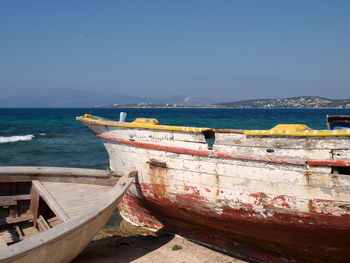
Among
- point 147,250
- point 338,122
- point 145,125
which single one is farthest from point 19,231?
point 338,122

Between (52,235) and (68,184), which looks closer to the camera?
(52,235)

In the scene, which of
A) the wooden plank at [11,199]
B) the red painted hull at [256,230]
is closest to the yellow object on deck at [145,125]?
the red painted hull at [256,230]

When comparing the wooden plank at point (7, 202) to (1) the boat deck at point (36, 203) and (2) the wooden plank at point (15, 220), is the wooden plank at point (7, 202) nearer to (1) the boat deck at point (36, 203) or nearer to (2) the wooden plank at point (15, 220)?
(1) the boat deck at point (36, 203)

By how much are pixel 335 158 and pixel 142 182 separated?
10.3 ft

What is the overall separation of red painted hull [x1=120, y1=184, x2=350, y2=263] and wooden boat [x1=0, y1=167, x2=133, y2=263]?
0.92 m

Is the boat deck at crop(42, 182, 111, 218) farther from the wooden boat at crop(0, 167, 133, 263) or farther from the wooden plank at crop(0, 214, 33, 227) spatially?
the wooden plank at crop(0, 214, 33, 227)

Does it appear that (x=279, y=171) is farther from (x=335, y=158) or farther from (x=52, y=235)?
(x=52, y=235)

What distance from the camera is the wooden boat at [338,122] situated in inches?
259

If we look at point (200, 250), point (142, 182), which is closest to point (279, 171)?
point (200, 250)

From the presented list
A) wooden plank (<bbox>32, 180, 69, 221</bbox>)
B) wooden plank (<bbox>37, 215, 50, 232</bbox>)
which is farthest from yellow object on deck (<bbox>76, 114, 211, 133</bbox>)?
wooden plank (<bbox>37, 215, 50, 232</bbox>)

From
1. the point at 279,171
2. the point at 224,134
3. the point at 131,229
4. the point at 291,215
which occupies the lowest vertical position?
the point at 131,229

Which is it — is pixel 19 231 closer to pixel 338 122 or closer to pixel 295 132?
pixel 295 132

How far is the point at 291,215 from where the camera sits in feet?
14.9

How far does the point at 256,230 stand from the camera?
5070 millimetres
